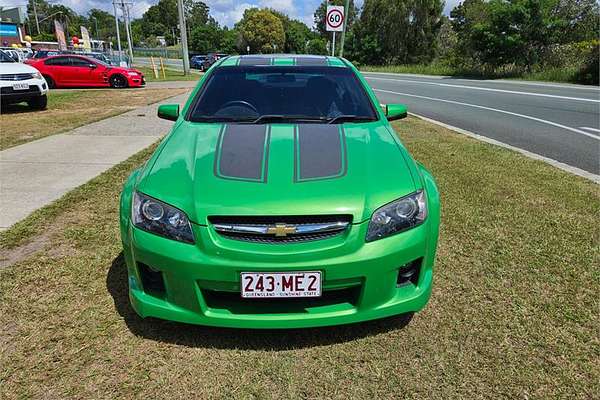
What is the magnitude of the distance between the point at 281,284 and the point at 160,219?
667 millimetres

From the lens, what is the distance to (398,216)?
210 cm

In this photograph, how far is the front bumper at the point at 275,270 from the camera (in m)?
1.93

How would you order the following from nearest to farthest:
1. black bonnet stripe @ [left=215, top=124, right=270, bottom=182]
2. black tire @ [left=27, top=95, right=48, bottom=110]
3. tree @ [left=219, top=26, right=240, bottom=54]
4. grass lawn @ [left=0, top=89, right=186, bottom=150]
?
1. black bonnet stripe @ [left=215, top=124, right=270, bottom=182]
2. grass lawn @ [left=0, top=89, right=186, bottom=150]
3. black tire @ [left=27, top=95, right=48, bottom=110]
4. tree @ [left=219, top=26, right=240, bottom=54]

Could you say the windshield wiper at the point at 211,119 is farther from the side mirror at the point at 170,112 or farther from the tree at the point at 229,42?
the tree at the point at 229,42

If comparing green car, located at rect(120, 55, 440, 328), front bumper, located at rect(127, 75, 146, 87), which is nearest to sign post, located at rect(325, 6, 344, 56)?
front bumper, located at rect(127, 75, 146, 87)

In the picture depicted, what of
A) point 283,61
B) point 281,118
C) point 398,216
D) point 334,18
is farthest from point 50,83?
point 398,216

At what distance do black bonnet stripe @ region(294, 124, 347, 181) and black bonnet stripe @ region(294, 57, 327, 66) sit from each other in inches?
40.2

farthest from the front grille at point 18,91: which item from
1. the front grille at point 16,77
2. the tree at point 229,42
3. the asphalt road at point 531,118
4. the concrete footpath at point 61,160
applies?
the tree at point 229,42

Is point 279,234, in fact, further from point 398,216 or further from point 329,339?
point 329,339

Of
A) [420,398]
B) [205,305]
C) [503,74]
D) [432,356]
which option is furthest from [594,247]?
[503,74]

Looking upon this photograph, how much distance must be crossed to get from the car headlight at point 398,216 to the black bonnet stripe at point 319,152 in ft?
1.01

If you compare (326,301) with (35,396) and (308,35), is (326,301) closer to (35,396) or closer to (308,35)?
(35,396)

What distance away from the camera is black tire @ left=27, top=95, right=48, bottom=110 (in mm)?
10363

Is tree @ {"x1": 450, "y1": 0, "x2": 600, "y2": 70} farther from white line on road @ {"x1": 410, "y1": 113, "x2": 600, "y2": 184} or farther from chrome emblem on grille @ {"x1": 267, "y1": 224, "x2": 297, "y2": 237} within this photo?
chrome emblem on grille @ {"x1": 267, "y1": 224, "x2": 297, "y2": 237}
